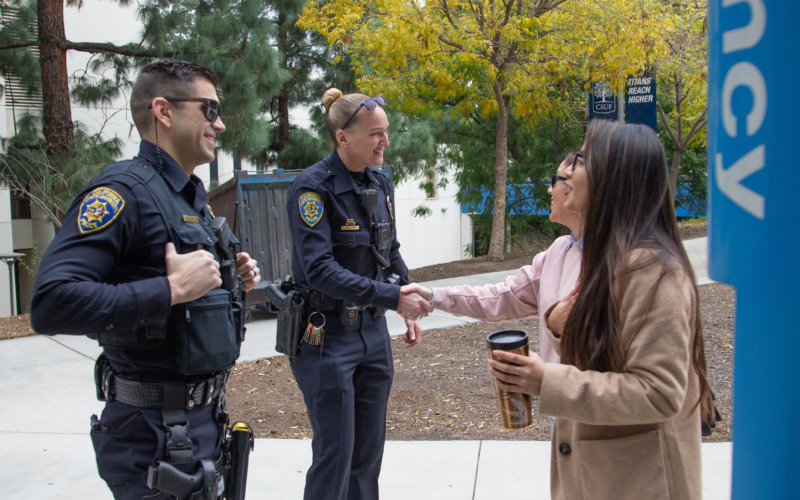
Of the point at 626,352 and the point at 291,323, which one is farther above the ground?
the point at 626,352

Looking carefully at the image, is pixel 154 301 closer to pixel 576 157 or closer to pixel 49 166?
pixel 576 157

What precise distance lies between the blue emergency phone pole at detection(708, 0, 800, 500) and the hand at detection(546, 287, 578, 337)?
3.07ft

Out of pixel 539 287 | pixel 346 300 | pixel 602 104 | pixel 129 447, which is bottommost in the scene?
pixel 129 447

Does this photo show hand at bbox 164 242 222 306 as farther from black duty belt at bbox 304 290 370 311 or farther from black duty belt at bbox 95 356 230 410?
black duty belt at bbox 304 290 370 311

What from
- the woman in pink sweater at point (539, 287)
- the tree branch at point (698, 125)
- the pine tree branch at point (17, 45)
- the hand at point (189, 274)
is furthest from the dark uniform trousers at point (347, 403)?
the tree branch at point (698, 125)

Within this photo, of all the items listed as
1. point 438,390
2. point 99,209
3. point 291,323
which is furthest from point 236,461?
point 438,390

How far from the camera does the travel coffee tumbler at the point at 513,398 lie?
174 centimetres

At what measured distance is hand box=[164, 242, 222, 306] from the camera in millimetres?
1967

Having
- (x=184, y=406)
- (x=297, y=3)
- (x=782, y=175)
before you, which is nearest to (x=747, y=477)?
(x=782, y=175)

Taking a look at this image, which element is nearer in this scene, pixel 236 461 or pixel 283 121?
pixel 236 461

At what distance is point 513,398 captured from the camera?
1829 millimetres

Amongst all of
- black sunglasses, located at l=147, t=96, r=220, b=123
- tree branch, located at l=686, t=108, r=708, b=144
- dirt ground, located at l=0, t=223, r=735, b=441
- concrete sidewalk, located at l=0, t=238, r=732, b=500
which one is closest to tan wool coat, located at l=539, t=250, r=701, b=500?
black sunglasses, located at l=147, t=96, r=220, b=123

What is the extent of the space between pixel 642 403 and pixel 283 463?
3.23 metres

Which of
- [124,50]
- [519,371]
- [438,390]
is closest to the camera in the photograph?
[519,371]
